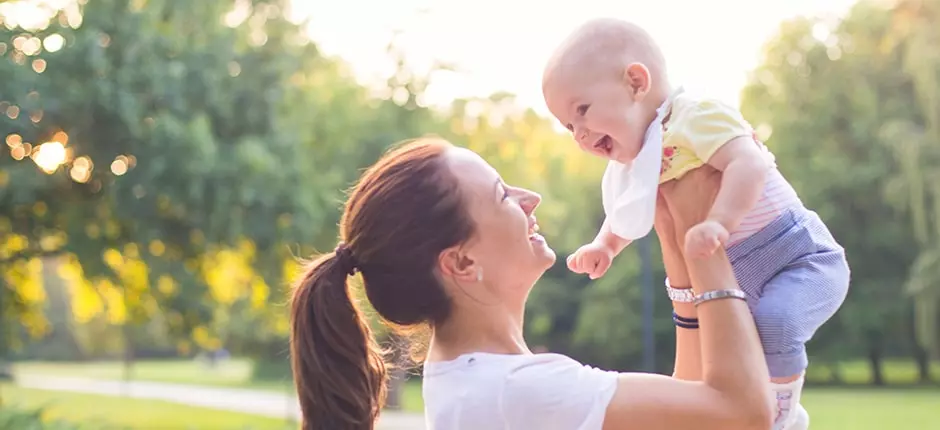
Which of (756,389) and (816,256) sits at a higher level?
(816,256)

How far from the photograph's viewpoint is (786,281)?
1189 millimetres

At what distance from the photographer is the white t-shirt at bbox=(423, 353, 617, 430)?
117 cm

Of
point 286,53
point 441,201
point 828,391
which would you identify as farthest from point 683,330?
point 828,391

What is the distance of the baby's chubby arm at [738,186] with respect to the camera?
113 centimetres

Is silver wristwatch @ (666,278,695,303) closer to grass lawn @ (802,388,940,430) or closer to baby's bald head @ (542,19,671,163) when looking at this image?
baby's bald head @ (542,19,671,163)

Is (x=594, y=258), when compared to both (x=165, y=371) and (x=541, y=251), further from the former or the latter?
(x=165, y=371)

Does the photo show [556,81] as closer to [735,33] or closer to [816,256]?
[816,256]

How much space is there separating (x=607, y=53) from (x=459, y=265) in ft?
0.96

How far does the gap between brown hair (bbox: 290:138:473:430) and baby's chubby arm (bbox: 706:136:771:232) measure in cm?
29

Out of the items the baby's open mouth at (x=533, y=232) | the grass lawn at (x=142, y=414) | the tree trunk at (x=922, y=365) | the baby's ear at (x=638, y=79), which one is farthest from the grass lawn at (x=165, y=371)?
the baby's ear at (x=638, y=79)

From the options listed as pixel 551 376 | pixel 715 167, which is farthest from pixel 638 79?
pixel 551 376

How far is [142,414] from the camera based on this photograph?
1650cm

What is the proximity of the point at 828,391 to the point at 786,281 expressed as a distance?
56.5ft

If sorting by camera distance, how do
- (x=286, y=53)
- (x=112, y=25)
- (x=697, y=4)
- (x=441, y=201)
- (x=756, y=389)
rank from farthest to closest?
(x=697, y=4) → (x=286, y=53) → (x=112, y=25) → (x=441, y=201) → (x=756, y=389)
